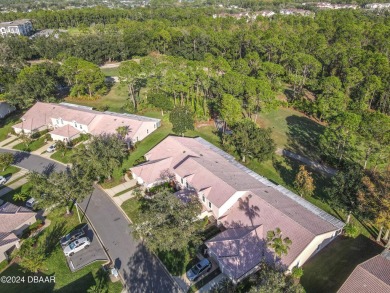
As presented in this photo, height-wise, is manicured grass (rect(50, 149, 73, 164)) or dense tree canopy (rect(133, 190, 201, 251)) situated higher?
dense tree canopy (rect(133, 190, 201, 251))

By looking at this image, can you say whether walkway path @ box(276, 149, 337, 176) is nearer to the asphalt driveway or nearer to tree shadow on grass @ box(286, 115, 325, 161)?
tree shadow on grass @ box(286, 115, 325, 161)

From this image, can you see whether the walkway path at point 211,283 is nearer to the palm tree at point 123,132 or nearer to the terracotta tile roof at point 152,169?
the terracotta tile roof at point 152,169

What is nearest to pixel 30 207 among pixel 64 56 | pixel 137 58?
→ pixel 64 56

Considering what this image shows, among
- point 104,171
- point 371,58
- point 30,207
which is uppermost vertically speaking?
point 371,58

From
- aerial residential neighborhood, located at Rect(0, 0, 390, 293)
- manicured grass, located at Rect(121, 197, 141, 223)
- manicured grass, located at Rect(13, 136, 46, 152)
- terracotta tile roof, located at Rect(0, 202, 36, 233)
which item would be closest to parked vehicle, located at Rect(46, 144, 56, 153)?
aerial residential neighborhood, located at Rect(0, 0, 390, 293)

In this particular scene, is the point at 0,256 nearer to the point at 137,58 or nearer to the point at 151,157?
the point at 151,157

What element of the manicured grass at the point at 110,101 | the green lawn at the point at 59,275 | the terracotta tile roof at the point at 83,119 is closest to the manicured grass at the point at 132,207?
the green lawn at the point at 59,275
